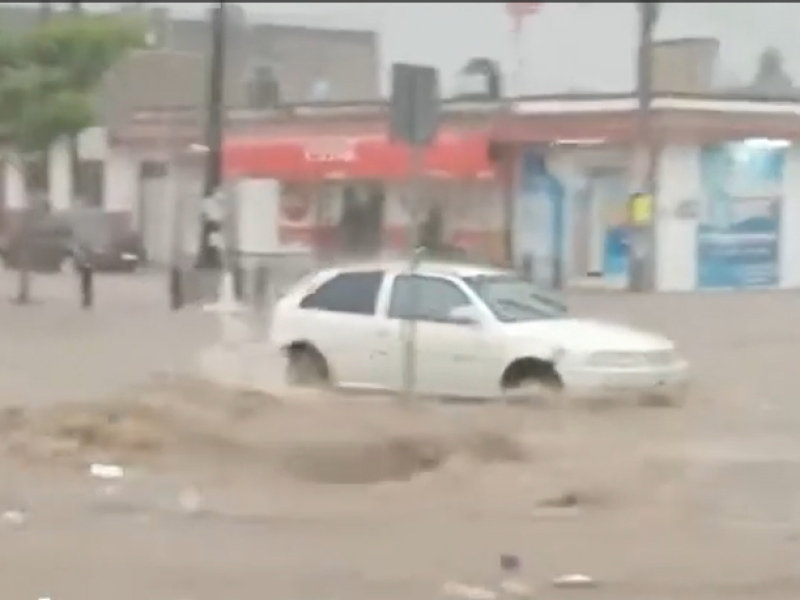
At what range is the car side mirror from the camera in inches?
670

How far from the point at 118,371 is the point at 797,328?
7574mm

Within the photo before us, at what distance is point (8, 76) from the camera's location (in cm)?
3114

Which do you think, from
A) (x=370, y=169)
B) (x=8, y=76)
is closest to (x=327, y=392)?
(x=8, y=76)

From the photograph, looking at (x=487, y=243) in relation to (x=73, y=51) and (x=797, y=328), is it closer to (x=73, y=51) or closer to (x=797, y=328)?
(x=73, y=51)

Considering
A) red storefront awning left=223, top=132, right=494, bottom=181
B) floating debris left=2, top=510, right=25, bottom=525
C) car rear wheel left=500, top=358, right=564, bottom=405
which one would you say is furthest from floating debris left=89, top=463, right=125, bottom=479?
red storefront awning left=223, top=132, right=494, bottom=181

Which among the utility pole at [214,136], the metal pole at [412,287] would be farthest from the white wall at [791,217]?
the metal pole at [412,287]

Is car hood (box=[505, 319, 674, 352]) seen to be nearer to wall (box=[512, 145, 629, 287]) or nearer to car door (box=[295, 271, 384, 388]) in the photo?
car door (box=[295, 271, 384, 388])

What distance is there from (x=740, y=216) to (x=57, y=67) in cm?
1157

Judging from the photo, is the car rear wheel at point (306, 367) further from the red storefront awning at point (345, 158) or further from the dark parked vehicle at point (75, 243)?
the dark parked vehicle at point (75, 243)

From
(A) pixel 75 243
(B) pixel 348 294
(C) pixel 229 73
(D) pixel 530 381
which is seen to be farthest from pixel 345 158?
(D) pixel 530 381

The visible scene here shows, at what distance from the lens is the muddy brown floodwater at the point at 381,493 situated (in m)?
9.12

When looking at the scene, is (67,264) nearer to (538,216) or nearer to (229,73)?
(538,216)

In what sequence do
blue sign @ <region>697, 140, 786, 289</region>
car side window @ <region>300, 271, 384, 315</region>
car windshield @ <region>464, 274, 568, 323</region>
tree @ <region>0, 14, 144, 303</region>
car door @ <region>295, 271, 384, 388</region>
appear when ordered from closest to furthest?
car windshield @ <region>464, 274, 568, 323</region> < car door @ <region>295, 271, 384, 388</region> < car side window @ <region>300, 271, 384, 315</region> < tree @ <region>0, 14, 144, 303</region> < blue sign @ <region>697, 140, 786, 289</region>

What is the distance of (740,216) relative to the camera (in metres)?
34.4
